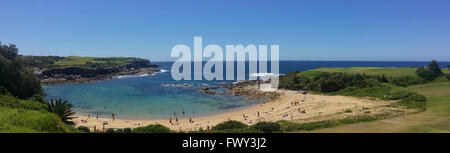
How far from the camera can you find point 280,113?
35.4 m

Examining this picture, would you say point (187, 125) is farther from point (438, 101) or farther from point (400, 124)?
point (438, 101)

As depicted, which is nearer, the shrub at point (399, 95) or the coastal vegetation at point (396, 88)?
the coastal vegetation at point (396, 88)

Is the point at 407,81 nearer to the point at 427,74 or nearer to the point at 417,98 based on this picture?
the point at 427,74

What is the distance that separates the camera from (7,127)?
9773 mm

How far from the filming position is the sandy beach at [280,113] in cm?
2906

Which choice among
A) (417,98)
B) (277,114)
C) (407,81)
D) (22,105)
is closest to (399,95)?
(417,98)

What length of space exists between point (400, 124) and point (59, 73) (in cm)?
9785

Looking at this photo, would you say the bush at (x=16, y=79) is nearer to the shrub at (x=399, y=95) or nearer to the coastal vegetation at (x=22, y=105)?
the coastal vegetation at (x=22, y=105)

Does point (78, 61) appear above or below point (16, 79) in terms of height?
above

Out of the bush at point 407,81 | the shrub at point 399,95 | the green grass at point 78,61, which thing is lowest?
the shrub at point 399,95

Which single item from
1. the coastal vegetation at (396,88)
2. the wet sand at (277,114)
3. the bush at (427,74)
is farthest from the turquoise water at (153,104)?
the bush at (427,74)

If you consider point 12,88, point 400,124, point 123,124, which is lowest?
point 123,124
